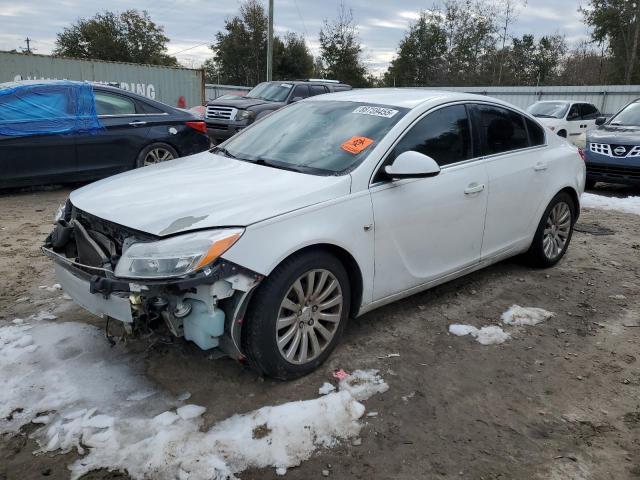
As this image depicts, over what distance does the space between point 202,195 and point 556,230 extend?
3.57 m

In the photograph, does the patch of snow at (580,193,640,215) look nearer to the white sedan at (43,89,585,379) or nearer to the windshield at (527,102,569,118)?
the white sedan at (43,89,585,379)

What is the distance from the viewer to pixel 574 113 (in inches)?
608

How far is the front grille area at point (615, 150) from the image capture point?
898 centimetres

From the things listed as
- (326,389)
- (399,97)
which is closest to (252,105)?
(399,97)

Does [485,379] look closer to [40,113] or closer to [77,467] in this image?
[77,467]

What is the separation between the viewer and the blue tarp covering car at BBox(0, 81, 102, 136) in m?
7.02

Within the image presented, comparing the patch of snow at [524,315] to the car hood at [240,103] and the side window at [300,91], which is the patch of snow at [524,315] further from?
the side window at [300,91]

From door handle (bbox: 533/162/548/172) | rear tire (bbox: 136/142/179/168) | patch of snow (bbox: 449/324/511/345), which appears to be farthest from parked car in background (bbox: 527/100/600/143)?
patch of snow (bbox: 449/324/511/345)

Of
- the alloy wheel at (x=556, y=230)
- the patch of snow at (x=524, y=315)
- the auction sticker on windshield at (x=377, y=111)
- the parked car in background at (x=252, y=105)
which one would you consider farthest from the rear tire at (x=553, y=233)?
the parked car in background at (x=252, y=105)

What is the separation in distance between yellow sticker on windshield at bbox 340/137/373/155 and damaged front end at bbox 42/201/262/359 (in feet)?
3.66

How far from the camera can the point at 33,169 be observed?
23.6ft

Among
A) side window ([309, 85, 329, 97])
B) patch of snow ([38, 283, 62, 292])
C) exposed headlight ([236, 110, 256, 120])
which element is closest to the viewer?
patch of snow ([38, 283, 62, 292])

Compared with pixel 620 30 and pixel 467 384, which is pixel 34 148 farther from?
pixel 620 30

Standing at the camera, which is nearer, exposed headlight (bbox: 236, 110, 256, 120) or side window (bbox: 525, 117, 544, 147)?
side window (bbox: 525, 117, 544, 147)
